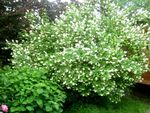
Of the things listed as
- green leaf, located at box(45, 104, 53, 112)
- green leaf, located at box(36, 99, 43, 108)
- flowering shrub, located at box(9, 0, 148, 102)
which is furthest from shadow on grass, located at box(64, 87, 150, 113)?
green leaf, located at box(36, 99, 43, 108)

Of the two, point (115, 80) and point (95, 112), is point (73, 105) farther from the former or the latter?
point (115, 80)

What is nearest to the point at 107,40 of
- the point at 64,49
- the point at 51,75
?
the point at 64,49

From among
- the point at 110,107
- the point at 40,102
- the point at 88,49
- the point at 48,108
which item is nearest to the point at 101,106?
the point at 110,107

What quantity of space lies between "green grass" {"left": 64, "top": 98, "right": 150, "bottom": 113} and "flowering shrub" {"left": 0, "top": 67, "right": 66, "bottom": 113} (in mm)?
1855

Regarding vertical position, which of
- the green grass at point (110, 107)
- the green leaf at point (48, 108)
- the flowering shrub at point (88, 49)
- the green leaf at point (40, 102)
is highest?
the flowering shrub at point (88, 49)

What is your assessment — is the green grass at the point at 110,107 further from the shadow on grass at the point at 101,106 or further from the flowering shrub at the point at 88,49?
the flowering shrub at the point at 88,49

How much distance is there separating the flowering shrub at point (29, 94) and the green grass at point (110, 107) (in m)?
1.86

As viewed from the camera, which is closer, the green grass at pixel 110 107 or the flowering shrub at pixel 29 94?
the flowering shrub at pixel 29 94

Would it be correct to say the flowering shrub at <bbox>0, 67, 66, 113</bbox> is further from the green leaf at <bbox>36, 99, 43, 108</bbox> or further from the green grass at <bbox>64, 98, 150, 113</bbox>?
the green grass at <bbox>64, 98, 150, 113</bbox>

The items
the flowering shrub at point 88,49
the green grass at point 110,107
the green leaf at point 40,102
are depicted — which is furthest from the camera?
the green grass at point 110,107

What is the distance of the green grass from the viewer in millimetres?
8109

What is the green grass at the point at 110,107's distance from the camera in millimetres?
8109

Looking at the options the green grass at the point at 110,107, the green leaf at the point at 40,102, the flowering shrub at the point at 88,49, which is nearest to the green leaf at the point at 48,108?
the green leaf at the point at 40,102

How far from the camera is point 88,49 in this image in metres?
7.29
